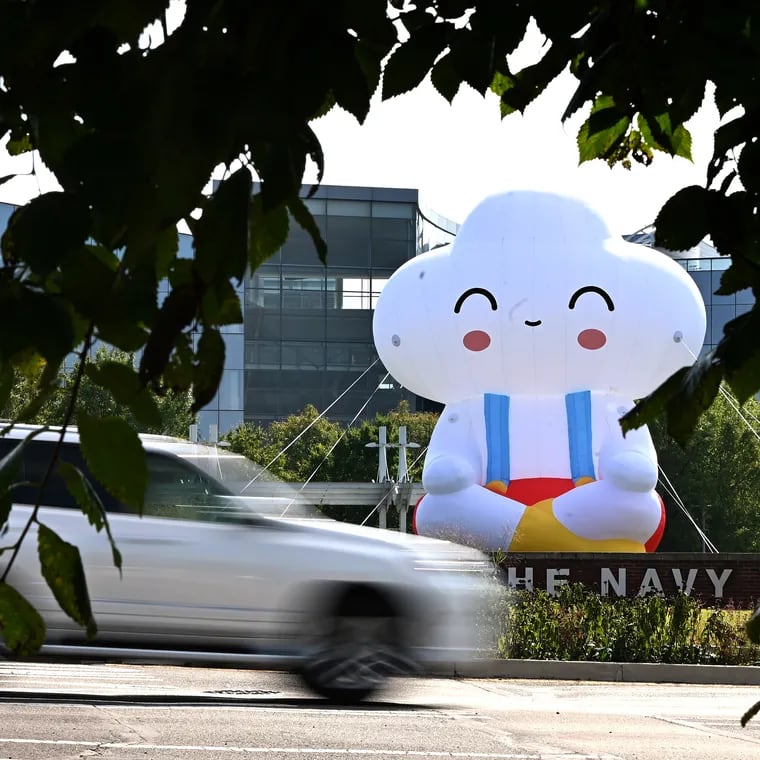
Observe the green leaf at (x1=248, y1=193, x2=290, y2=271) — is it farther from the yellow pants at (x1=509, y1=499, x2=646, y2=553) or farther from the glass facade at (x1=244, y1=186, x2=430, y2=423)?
the glass facade at (x1=244, y1=186, x2=430, y2=423)

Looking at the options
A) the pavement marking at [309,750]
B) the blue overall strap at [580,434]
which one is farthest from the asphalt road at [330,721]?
the blue overall strap at [580,434]

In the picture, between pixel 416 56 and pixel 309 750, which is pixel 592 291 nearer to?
pixel 309 750

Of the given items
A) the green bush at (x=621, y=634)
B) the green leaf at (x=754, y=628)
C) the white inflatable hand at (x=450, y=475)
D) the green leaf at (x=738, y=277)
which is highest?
the white inflatable hand at (x=450, y=475)

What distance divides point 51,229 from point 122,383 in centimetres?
21

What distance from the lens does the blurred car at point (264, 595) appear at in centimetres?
905

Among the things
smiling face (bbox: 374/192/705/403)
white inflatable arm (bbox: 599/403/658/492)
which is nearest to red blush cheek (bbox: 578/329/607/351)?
smiling face (bbox: 374/192/705/403)

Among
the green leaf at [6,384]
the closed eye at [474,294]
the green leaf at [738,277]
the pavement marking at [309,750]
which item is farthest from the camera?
the closed eye at [474,294]

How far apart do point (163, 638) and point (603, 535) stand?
12212 millimetres

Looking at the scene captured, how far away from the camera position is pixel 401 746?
697 cm

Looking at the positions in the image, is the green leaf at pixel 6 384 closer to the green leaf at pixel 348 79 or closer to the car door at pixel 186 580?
the green leaf at pixel 348 79

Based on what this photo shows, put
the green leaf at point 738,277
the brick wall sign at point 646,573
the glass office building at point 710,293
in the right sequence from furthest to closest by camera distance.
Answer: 1. the glass office building at point 710,293
2. the brick wall sign at point 646,573
3. the green leaf at point 738,277

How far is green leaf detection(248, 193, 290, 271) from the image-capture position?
1.64m

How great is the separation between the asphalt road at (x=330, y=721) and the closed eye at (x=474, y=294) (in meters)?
9.85

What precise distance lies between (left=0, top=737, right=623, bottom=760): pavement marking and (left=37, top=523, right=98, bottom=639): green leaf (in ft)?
17.0
